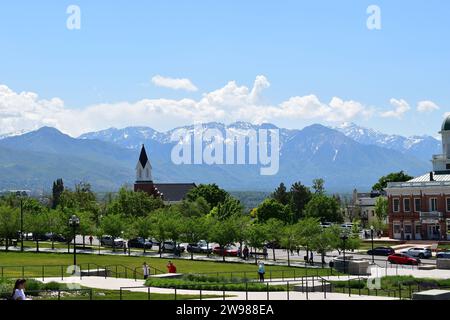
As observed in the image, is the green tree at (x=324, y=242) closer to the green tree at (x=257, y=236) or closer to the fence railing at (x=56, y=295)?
the green tree at (x=257, y=236)

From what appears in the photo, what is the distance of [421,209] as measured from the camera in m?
97.9

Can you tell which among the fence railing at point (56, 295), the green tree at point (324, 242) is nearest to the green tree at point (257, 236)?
the green tree at point (324, 242)

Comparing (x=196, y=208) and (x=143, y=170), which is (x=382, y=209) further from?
(x=143, y=170)

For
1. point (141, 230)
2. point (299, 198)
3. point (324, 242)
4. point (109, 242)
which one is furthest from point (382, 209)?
point (324, 242)

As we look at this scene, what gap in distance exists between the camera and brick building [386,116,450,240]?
95963mm

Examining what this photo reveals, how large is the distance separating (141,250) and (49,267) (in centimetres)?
2725

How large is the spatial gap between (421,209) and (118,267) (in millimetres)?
52780

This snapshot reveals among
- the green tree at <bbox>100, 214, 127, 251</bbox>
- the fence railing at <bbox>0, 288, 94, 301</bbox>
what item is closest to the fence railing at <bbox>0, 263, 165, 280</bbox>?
the fence railing at <bbox>0, 288, 94, 301</bbox>

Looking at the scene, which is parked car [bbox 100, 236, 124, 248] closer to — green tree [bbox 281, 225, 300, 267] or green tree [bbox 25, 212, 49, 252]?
green tree [bbox 25, 212, 49, 252]

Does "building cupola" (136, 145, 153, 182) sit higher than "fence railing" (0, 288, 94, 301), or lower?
higher

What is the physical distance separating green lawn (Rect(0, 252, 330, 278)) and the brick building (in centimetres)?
4009

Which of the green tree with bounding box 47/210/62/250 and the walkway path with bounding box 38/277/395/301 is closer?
the walkway path with bounding box 38/277/395/301
